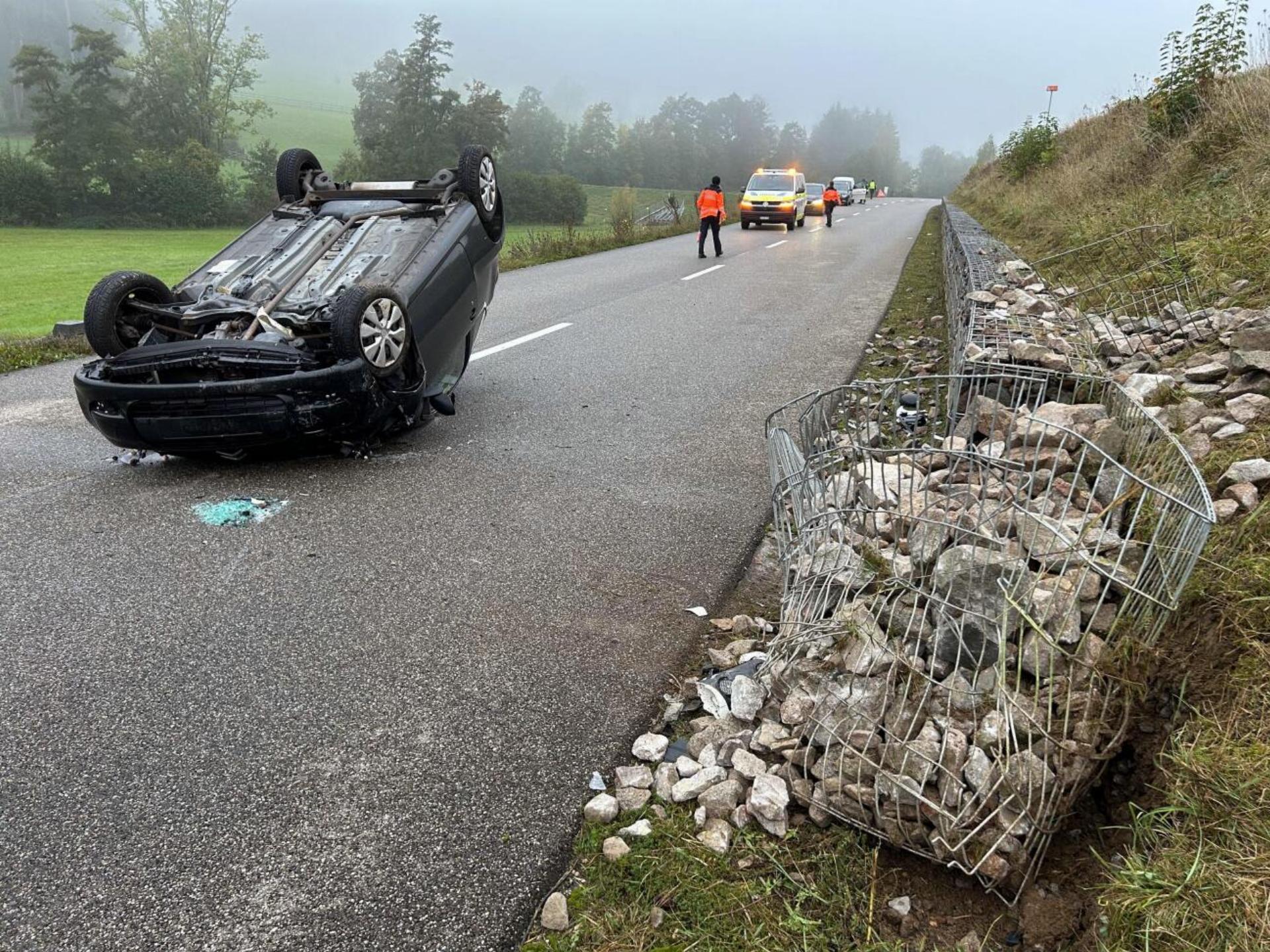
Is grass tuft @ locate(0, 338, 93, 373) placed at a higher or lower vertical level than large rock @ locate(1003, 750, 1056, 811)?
lower

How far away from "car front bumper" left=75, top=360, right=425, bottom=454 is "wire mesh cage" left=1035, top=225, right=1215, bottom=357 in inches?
183

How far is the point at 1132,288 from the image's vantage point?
6.50 metres

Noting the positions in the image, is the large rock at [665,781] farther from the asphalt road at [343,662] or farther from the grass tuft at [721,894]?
the asphalt road at [343,662]

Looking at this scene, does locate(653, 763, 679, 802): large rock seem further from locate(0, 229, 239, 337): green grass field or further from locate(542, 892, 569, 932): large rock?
locate(0, 229, 239, 337): green grass field

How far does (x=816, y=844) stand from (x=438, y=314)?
444cm

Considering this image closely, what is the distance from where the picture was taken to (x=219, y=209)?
44.8m

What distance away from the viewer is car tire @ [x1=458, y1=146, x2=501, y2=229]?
6.26 metres

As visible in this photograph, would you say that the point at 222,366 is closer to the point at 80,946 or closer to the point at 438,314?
the point at 438,314

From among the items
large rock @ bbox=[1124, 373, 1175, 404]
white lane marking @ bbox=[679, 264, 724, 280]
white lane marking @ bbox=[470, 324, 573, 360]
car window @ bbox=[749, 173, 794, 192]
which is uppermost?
car window @ bbox=[749, 173, 794, 192]

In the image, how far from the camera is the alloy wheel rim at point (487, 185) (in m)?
6.37

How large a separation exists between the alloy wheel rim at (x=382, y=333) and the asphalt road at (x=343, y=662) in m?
0.69

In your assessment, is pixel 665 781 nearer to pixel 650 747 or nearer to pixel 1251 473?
pixel 650 747

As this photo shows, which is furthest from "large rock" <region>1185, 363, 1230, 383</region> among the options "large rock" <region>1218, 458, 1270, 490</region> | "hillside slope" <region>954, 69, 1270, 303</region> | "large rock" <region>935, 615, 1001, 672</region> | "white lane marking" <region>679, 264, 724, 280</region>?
"white lane marking" <region>679, 264, 724, 280</region>

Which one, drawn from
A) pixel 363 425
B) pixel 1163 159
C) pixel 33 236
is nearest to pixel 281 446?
pixel 363 425
